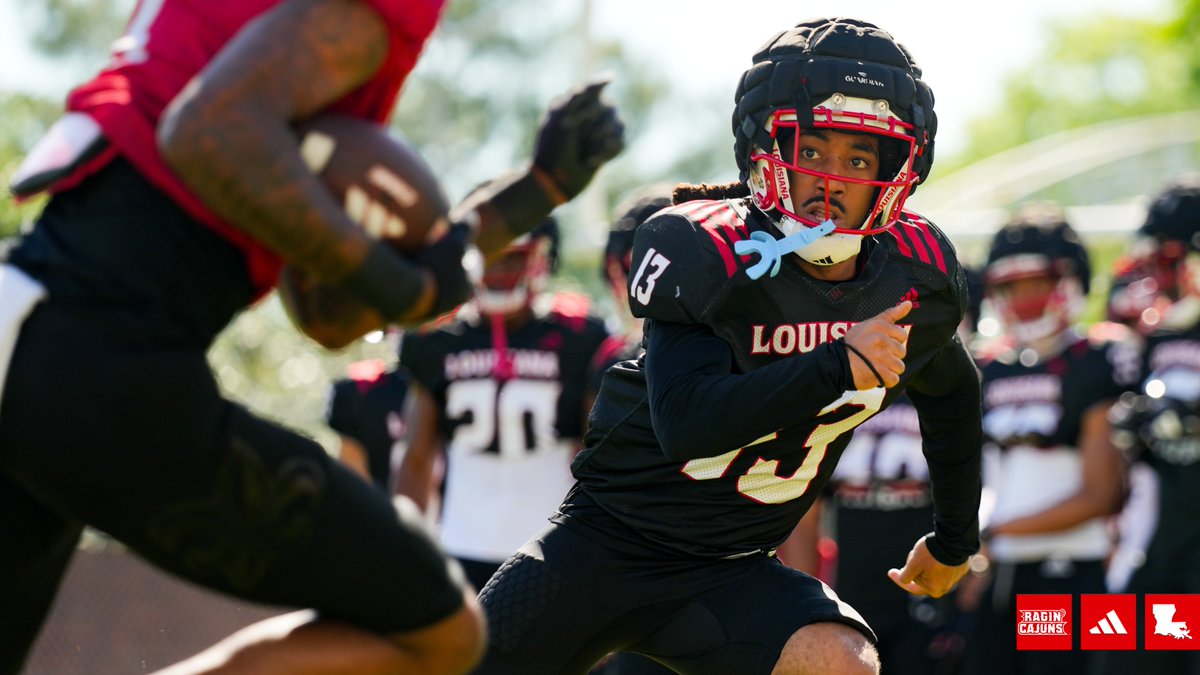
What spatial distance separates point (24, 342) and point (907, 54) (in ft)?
7.60

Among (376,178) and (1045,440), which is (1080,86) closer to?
(1045,440)

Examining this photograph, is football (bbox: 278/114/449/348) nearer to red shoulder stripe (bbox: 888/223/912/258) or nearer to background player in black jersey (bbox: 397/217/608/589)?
red shoulder stripe (bbox: 888/223/912/258)

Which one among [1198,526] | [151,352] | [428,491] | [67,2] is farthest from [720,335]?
[67,2]

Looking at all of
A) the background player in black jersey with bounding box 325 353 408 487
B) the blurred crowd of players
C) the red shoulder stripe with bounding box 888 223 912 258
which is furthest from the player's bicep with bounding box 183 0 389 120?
the background player in black jersey with bounding box 325 353 408 487

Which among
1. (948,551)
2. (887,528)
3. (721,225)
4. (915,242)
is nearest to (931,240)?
(915,242)

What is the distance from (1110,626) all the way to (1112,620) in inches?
1.8

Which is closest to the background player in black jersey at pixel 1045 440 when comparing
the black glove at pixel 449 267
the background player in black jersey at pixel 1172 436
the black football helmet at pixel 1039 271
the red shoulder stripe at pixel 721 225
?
the black football helmet at pixel 1039 271

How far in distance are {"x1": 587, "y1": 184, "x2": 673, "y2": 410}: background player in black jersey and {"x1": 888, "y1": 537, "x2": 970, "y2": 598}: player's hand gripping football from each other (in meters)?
2.20

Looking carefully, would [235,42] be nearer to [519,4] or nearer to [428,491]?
[428,491]

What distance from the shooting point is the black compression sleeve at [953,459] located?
4230mm

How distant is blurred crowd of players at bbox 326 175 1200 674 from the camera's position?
672 cm

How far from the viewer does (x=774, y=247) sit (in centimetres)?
374

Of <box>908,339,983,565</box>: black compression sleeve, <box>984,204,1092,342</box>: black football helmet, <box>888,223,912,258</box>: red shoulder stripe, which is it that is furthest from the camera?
<box>984,204,1092,342</box>: black football helmet

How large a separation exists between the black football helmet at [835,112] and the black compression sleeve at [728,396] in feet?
1.22
